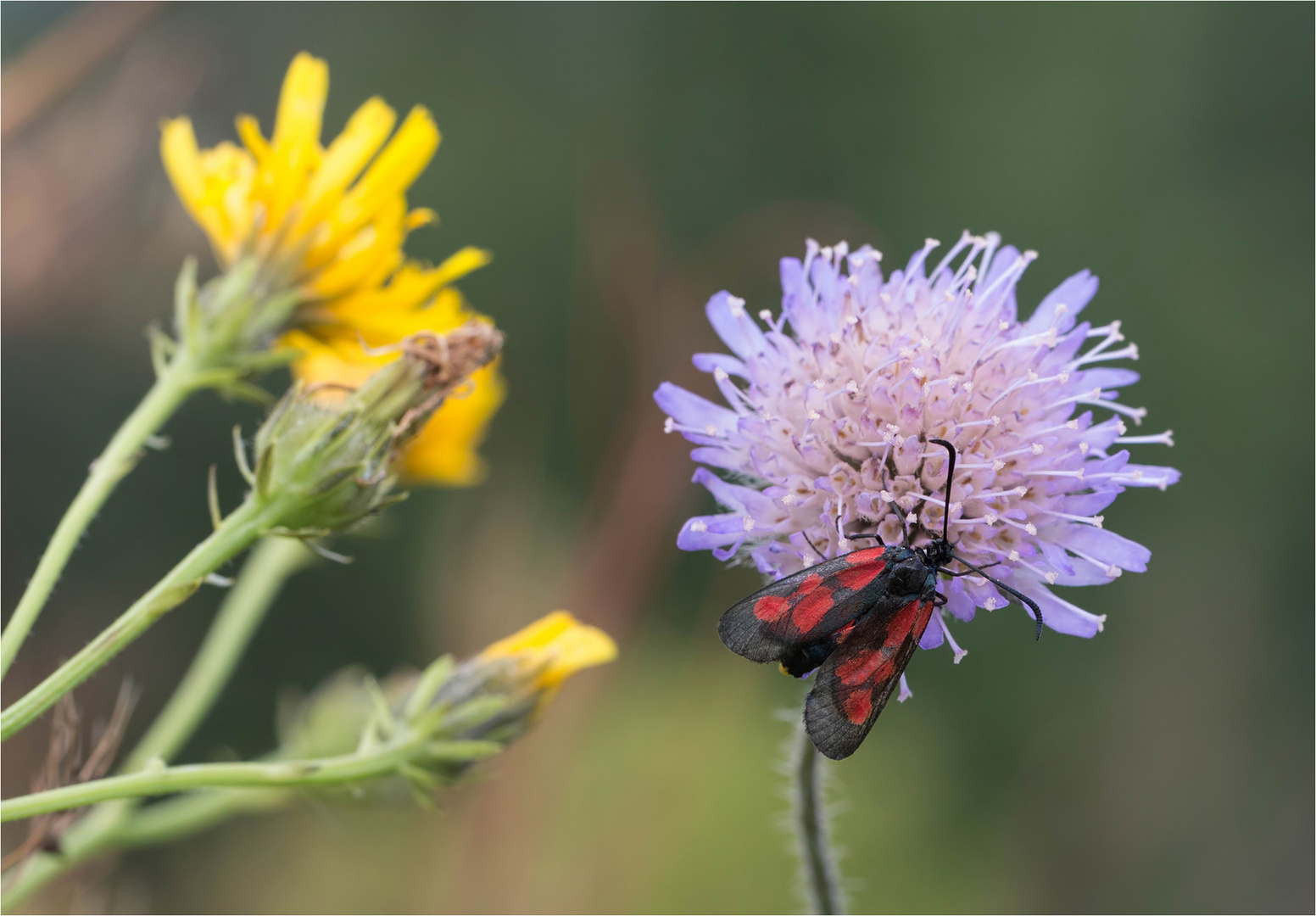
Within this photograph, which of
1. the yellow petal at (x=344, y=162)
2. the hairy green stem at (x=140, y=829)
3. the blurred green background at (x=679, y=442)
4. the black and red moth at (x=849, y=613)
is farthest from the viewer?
the blurred green background at (x=679, y=442)

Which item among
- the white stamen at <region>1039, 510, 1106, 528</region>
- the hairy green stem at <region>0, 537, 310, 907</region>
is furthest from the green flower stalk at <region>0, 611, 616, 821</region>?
the white stamen at <region>1039, 510, 1106, 528</region>

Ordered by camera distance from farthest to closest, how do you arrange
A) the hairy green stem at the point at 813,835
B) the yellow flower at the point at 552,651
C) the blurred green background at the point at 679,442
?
1. the blurred green background at the point at 679,442
2. the yellow flower at the point at 552,651
3. the hairy green stem at the point at 813,835

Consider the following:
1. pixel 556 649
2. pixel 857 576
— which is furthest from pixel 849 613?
pixel 556 649

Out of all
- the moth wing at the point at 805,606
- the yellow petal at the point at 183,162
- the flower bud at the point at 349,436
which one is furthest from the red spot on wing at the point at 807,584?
the yellow petal at the point at 183,162

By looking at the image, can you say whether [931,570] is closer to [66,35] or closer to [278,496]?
[278,496]

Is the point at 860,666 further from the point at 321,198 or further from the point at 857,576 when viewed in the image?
the point at 321,198

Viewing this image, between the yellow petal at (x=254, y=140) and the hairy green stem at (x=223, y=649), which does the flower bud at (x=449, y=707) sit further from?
the yellow petal at (x=254, y=140)

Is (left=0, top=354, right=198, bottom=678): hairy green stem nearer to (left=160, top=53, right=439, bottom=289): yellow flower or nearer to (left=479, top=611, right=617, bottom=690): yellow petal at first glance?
(left=160, top=53, right=439, bottom=289): yellow flower

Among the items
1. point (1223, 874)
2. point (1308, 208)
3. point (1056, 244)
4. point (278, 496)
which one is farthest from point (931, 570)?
point (1308, 208)
